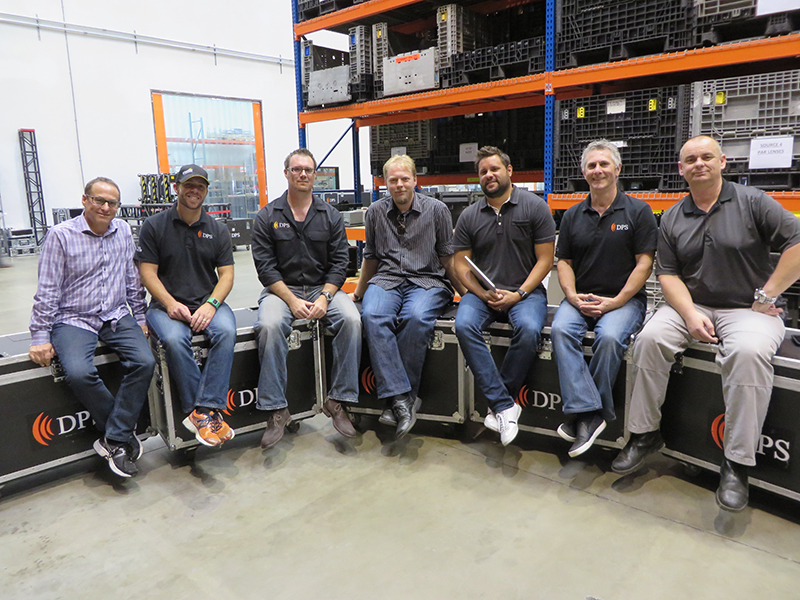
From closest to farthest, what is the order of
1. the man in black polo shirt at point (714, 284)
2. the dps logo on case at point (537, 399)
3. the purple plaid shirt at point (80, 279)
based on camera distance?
1. the man in black polo shirt at point (714, 284)
2. the purple plaid shirt at point (80, 279)
3. the dps logo on case at point (537, 399)

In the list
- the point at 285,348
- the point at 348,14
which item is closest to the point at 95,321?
the point at 285,348

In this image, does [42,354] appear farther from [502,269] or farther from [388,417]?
[502,269]

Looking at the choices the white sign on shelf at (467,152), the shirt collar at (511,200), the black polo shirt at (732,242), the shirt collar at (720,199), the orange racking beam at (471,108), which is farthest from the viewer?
the white sign on shelf at (467,152)

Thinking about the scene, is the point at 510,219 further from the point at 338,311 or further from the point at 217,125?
the point at 217,125

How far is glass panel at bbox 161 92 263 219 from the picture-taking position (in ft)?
44.0

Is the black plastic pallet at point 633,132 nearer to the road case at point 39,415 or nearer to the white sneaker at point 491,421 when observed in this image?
the white sneaker at point 491,421

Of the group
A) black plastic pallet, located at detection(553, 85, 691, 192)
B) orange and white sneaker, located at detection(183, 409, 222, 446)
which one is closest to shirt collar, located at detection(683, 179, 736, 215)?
black plastic pallet, located at detection(553, 85, 691, 192)

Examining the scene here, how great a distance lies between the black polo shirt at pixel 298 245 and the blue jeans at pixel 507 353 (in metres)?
0.93

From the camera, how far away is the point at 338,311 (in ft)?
10.9

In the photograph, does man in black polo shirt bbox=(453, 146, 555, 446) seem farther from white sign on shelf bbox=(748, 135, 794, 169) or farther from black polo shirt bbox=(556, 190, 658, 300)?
white sign on shelf bbox=(748, 135, 794, 169)

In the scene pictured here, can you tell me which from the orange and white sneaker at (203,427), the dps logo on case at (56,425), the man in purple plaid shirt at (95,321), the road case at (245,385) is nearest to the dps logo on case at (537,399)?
the road case at (245,385)

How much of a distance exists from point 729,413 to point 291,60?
49.4 feet

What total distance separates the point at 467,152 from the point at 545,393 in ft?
11.7

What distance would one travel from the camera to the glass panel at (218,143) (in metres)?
13.4
